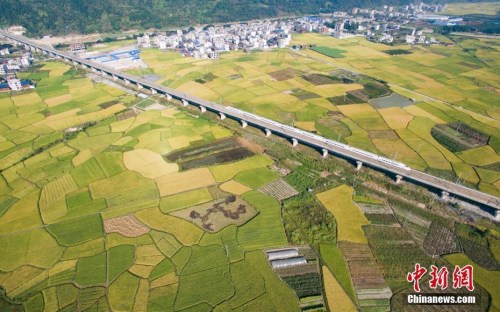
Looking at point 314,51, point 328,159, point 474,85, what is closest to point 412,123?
point 328,159

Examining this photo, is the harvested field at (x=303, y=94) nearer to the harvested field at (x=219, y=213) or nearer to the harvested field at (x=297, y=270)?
the harvested field at (x=219, y=213)

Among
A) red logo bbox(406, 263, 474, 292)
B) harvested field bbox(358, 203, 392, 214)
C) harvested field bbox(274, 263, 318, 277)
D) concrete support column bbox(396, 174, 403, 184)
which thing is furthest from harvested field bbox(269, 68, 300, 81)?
red logo bbox(406, 263, 474, 292)

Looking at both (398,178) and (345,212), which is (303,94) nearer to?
(398,178)

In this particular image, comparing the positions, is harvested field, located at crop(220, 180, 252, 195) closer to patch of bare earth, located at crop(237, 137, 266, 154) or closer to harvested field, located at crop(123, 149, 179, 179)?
harvested field, located at crop(123, 149, 179, 179)

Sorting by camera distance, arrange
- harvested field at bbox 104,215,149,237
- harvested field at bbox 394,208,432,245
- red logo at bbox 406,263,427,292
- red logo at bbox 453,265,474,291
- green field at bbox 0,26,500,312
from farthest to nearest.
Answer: harvested field at bbox 394,208,432,245 → harvested field at bbox 104,215,149,237 → red logo at bbox 453,265,474,291 → green field at bbox 0,26,500,312 → red logo at bbox 406,263,427,292

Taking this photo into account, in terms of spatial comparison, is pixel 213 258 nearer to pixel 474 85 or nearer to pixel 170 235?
pixel 170 235

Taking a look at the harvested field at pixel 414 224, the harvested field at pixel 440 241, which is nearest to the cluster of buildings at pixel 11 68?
the harvested field at pixel 414 224
